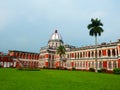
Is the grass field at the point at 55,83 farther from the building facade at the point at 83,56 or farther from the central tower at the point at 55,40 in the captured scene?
the central tower at the point at 55,40

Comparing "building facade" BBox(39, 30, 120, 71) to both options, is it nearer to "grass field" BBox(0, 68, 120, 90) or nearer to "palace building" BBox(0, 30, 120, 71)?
"palace building" BBox(0, 30, 120, 71)

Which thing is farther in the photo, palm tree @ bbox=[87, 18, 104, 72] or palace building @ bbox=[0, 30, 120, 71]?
palace building @ bbox=[0, 30, 120, 71]

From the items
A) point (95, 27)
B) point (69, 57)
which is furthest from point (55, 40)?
point (95, 27)

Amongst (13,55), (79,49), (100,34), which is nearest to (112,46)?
(100,34)

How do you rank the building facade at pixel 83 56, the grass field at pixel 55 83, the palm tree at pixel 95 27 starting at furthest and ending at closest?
1. the building facade at pixel 83 56
2. the palm tree at pixel 95 27
3. the grass field at pixel 55 83

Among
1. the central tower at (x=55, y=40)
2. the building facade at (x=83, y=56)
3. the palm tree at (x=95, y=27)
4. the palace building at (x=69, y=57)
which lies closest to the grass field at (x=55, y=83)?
the palm tree at (x=95, y=27)

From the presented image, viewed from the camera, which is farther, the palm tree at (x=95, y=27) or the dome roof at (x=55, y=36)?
the dome roof at (x=55, y=36)

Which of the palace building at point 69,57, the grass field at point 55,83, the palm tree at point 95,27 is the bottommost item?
the grass field at point 55,83

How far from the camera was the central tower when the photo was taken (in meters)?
96.7

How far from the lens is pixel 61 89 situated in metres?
14.2

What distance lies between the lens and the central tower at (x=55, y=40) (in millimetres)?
96662

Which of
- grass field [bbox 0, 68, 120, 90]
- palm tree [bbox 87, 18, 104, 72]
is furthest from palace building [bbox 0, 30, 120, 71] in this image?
grass field [bbox 0, 68, 120, 90]

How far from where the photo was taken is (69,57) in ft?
256

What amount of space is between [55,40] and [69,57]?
2261 cm
